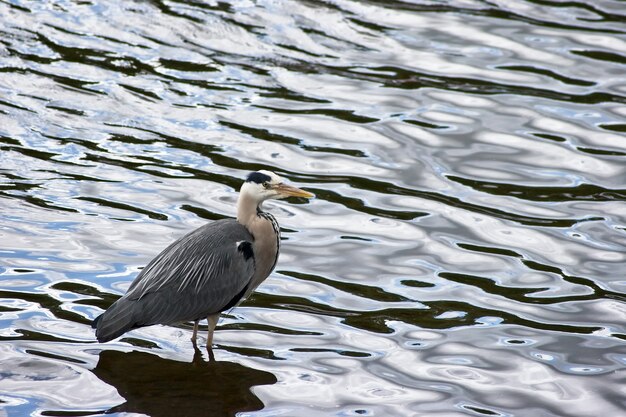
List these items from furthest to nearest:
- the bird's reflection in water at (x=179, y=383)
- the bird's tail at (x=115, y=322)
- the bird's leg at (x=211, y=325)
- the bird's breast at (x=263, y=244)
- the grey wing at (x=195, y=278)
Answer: the bird's breast at (x=263, y=244) → the bird's leg at (x=211, y=325) → the grey wing at (x=195, y=278) → the bird's tail at (x=115, y=322) → the bird's reflection in water at (x=179, y=383)

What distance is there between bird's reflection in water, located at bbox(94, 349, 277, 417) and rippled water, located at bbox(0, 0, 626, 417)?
0.06ft

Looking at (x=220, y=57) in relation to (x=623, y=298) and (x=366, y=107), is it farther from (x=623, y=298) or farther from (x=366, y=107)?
(x=623, y=298)

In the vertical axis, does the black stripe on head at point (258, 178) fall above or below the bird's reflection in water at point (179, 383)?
above

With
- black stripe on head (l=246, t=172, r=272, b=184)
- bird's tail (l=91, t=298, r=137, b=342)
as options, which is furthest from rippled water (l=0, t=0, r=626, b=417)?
black stripe on head (l=246, t=172, r=272, b=184)

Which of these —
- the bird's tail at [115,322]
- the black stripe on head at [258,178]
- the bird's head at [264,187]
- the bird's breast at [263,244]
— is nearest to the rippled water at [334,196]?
the bird's tail at [115,322]

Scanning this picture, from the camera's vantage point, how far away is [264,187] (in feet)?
31.0

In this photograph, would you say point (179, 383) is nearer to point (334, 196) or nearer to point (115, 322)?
point (115, 322)

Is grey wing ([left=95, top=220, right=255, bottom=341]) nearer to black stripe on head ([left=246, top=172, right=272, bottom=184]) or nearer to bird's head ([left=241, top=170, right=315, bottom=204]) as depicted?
bird's head ([left=241, top=170, right=315, bottom=204])

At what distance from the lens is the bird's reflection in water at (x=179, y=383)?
8180 millimetres

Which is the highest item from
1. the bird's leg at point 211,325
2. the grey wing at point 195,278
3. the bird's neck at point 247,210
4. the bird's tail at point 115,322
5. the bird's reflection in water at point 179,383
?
the bird's neck at point 247,210

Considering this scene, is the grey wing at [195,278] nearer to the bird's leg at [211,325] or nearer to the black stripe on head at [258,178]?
the bird's leg at [211,325]

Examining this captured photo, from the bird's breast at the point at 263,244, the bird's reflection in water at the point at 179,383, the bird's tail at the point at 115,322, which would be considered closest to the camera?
the bird's reflection in water at the point at 179,383

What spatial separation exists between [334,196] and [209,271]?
11.4 ft

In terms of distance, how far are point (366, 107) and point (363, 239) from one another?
3591mm
